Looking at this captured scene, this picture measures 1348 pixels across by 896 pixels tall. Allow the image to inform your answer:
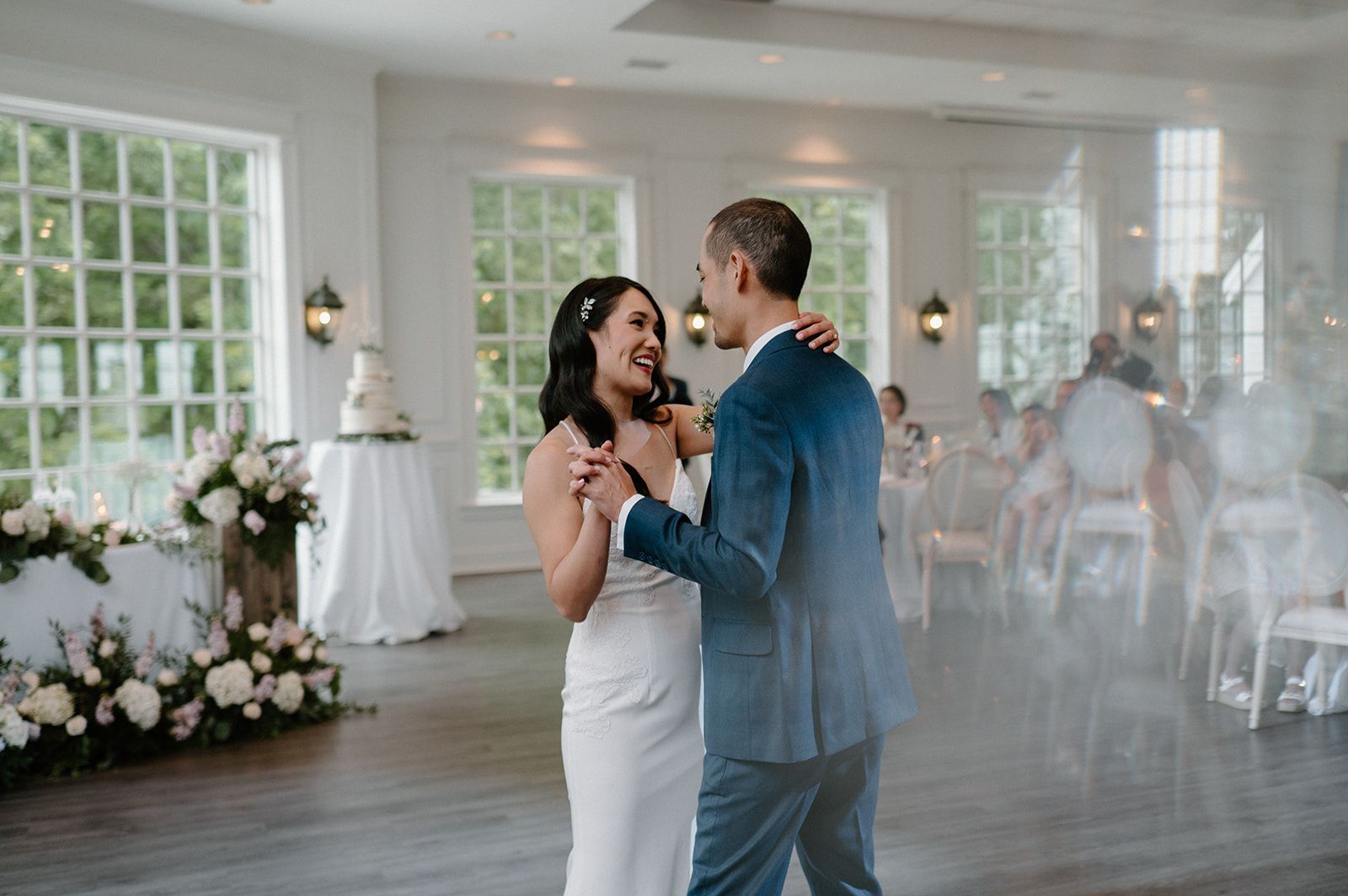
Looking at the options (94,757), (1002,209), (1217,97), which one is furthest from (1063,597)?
(94,757)

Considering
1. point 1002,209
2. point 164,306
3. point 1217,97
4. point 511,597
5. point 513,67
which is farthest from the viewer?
point 513,67

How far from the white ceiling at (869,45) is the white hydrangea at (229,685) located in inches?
145

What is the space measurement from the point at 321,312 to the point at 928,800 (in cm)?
509

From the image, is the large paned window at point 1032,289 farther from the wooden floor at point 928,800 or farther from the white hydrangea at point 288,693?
the white hydrangea at point 288,693

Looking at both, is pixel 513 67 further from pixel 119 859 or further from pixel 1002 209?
pixel 119 859

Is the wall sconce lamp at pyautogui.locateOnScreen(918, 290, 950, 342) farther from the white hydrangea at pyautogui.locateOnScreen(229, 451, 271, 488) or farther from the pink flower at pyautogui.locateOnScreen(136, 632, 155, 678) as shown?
the pink flower at pyautogui.locateOnScreen(136, 632, 155, 678)

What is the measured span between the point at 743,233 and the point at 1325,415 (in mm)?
2359

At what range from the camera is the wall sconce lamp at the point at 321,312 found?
729cm

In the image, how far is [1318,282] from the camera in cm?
346

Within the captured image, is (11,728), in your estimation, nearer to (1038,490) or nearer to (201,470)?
(201,470)

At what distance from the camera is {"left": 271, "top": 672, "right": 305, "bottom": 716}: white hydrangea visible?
14.8 feet

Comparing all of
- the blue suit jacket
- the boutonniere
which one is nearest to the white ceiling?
the boutonniere

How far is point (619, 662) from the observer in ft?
Result: 7.11

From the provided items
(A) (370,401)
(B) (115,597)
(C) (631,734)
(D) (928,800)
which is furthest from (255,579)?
(C) (631,734)
